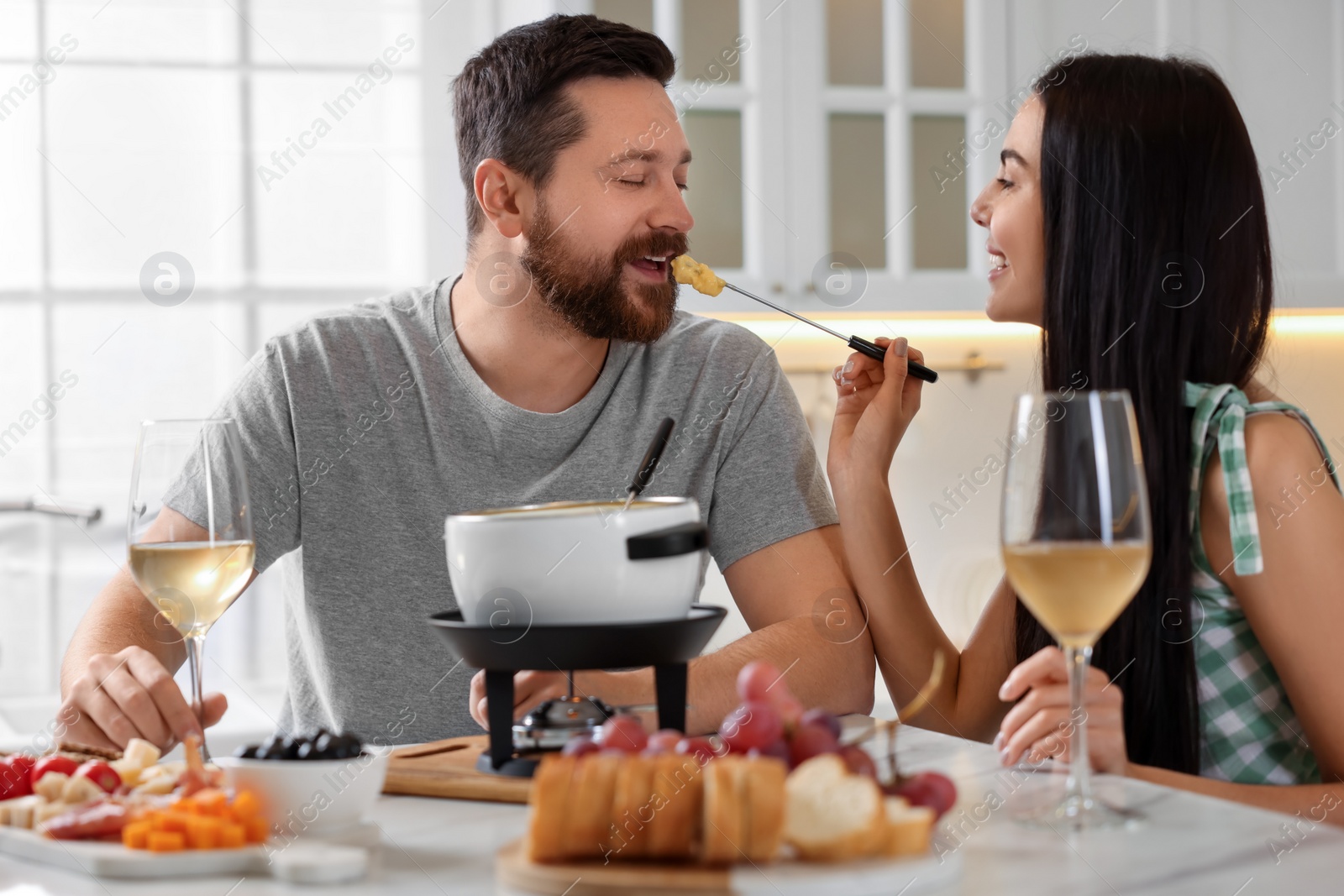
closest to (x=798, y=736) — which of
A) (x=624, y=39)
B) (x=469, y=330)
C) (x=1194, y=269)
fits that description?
(x=1194, y=269)

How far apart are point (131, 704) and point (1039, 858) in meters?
0.72

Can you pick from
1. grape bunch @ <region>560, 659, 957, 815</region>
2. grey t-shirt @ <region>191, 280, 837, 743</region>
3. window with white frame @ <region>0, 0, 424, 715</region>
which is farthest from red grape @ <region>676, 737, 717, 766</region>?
window with white frame @ <region>0, 0, 424, 715</region>

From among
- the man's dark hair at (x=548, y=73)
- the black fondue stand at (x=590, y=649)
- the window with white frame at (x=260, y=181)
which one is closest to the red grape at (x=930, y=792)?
the black fondue stand at (x=590, y=649)

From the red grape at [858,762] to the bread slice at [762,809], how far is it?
0.05 metres

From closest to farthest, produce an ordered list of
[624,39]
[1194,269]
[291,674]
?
[1194,269] < [291,674] < [624,39]

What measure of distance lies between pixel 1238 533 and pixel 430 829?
722 mm

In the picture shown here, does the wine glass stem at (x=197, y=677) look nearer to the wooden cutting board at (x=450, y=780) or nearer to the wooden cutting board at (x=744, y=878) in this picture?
the wooden cutting board at (x=450, y=780)

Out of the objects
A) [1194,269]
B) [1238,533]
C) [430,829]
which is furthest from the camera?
[1194,269]

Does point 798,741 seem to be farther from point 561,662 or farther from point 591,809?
point 561,662

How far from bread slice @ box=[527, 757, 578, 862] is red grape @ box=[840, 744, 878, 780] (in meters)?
0.14

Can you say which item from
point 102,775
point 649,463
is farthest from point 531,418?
point 102,775

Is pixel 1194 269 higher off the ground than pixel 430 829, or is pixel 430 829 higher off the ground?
pixel 1194 269

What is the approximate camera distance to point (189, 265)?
2.57m

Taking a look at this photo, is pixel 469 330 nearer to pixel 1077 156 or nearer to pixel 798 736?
pixel 1077 156
